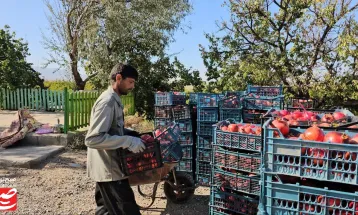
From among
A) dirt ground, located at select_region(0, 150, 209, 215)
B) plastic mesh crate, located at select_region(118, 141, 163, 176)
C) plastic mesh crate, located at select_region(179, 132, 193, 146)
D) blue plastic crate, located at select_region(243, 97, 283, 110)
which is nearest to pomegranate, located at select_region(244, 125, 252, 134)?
plastic mesh crate, located at select_region(118, 141, 163, 176)

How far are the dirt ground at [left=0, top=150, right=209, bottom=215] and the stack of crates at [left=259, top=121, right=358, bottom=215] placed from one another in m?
2.22

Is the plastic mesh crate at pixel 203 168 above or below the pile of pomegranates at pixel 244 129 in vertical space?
below

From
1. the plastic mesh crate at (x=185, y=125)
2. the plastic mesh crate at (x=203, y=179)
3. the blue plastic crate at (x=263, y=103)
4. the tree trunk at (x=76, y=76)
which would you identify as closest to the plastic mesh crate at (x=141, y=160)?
the plastic mesh crate at (x=203, y=179)

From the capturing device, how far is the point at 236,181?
4.05 metres

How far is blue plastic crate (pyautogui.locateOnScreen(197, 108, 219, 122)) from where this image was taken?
19.5ft

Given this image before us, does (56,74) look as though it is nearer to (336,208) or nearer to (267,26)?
(267,26)

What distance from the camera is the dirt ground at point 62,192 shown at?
4.93m

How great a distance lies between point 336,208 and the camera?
266cm

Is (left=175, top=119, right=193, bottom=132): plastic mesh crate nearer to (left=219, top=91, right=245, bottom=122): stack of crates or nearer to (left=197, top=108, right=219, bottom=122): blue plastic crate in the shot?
(left=197, top=108, right=219, bottom=122): blue plastic crate

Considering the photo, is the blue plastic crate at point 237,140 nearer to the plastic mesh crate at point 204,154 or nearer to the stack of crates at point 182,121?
the plastic mesh crate at point 204,154

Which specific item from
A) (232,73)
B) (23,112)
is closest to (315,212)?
(23,112)

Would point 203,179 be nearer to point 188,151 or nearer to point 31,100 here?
point 188,151

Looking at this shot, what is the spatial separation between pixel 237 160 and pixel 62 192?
10.1 ft

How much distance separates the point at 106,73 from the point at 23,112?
22.9 feet
